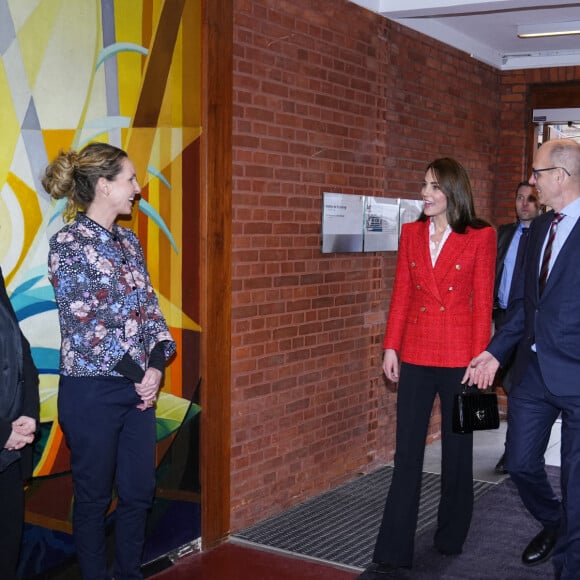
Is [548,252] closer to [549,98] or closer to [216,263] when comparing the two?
[216,263]

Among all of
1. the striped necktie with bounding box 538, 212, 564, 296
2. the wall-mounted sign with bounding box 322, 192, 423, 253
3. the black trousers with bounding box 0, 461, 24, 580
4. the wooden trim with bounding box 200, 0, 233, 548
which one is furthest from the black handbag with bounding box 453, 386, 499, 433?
the black trousers with bounding box 0, 461, 24, 580

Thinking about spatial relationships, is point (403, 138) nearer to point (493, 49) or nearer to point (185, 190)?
point (493, 49)

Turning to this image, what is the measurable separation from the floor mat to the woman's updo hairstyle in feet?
7.11

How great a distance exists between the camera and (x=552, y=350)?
3.77m

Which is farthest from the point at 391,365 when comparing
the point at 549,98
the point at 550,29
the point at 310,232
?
the point at 549,98

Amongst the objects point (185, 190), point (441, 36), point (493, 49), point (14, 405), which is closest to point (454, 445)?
point (185, 190)

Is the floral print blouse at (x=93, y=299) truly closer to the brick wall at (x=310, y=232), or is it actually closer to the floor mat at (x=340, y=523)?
the brick wall at (x=310, y=232)

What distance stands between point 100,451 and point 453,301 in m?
1.76

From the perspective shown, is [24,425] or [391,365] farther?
[391,365]

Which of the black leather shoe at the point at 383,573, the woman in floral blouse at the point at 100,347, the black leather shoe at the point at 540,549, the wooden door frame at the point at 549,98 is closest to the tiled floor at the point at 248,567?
the black leather shoe at the point at 383,573

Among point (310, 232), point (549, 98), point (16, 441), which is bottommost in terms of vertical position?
point (16, 441)

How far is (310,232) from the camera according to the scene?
5.39 metres

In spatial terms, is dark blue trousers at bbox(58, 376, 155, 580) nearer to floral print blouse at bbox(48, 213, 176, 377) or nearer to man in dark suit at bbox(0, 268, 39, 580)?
floral print blouse at bbox(48, 213, 176, 377)

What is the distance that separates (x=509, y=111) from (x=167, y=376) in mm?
5240
